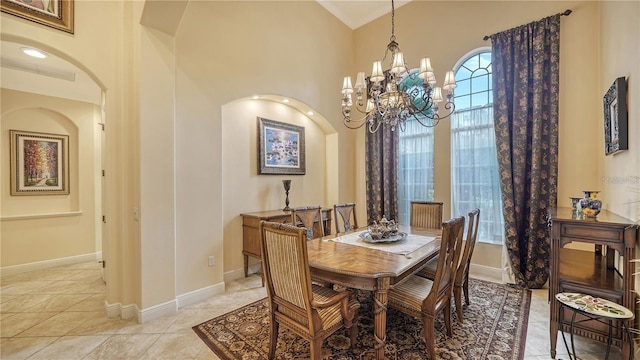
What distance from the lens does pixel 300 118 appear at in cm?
473

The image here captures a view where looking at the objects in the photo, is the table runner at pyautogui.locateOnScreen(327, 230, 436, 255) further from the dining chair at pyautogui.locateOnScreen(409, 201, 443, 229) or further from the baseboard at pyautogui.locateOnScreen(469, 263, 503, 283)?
the baseboard at pyautogui.locateOnScreen(469, 263, 503, 283)

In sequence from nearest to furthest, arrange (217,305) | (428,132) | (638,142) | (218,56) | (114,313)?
(638,142) < (114,313) < (217,305) < (218,56) < (428,132)

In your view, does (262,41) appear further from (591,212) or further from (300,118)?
(591,212)

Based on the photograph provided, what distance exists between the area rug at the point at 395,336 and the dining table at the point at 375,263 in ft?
1.41

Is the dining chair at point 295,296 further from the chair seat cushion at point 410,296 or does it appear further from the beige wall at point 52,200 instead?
the beige wall at point 52,200

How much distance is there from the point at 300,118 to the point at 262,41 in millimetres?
1373

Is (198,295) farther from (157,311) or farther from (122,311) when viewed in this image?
(122,311)

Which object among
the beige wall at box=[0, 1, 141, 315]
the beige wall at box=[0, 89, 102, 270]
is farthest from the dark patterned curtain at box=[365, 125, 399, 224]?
the beige wall at box=[0, 89, 102, 270]

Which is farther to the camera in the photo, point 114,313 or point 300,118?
point 300,118

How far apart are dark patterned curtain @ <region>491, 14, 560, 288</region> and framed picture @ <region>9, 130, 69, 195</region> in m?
6.82

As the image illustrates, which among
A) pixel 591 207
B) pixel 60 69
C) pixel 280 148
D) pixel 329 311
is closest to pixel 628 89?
pixel 591 207

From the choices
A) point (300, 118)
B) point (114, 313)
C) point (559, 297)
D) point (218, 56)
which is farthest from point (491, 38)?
point (114, 313)

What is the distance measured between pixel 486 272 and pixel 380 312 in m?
2.85

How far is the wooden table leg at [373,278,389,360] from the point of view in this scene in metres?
1.77
